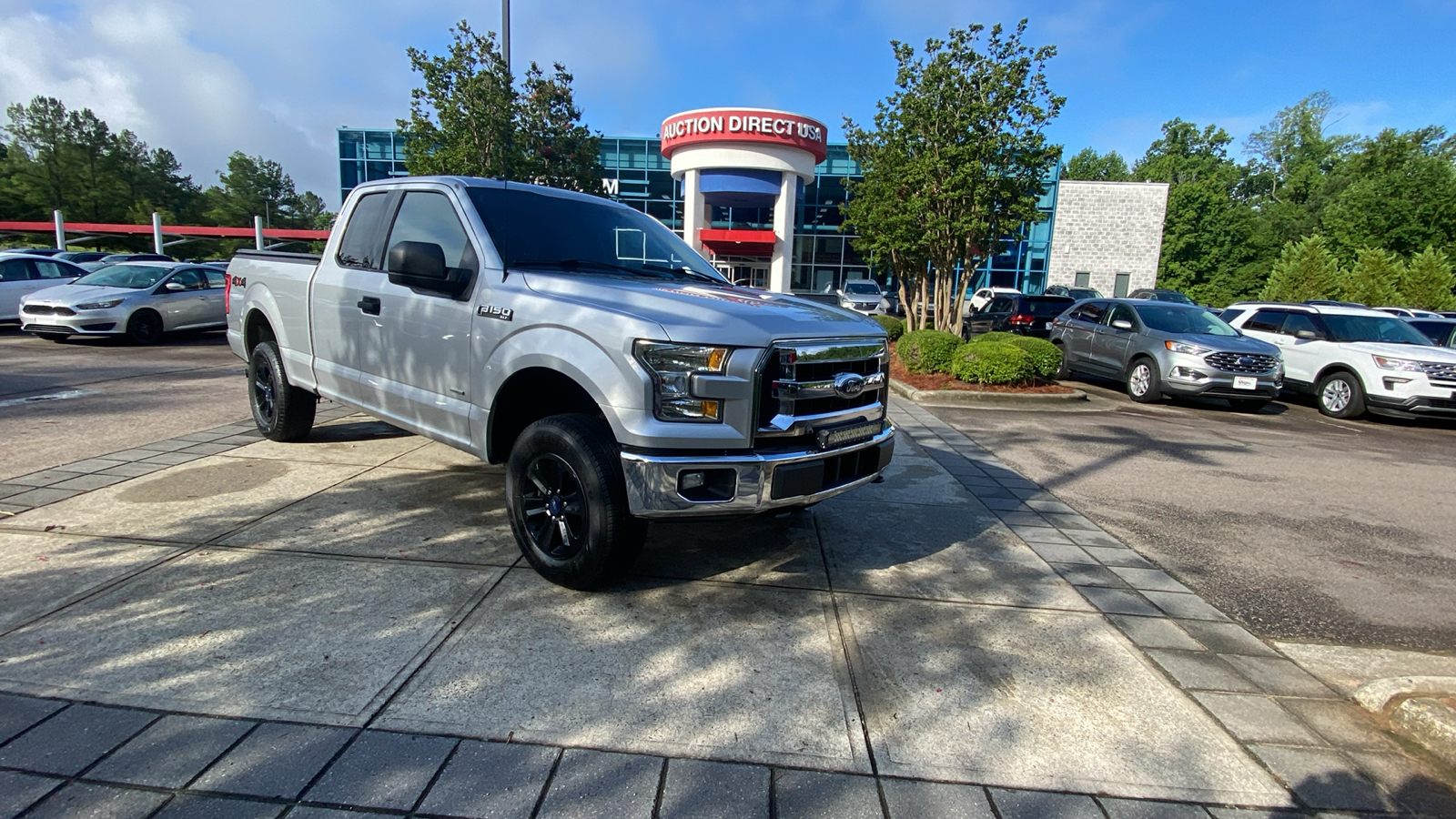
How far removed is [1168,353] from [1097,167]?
8246cm

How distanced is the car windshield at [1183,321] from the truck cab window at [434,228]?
10957 mm

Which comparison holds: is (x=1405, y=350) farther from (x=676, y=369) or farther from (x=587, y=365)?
(x=587, y=365)

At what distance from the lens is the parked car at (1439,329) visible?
11768 millimetres

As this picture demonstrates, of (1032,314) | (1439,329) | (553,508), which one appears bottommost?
(553,508)

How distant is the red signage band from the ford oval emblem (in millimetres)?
30740

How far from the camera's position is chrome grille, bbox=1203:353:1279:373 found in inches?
409

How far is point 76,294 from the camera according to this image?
1266 centimetres

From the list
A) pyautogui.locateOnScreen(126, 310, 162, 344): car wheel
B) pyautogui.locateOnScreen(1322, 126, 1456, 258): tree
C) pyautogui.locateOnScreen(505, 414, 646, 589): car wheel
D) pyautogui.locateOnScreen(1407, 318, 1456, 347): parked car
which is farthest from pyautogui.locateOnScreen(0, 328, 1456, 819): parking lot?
pyautogui.locateOnScreen(1322, 126, 1456, 258): tree

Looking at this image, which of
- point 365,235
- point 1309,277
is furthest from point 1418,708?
point 1309,277

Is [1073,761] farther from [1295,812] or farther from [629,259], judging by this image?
[629,259]

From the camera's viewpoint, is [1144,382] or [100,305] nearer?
[1144,382]

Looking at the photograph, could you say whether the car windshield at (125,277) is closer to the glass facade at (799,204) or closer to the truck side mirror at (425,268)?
the truck side mirror at (425,268)

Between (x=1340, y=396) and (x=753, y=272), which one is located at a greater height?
(x=753, y=272)

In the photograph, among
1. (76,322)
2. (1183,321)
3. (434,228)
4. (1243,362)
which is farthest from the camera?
(76,322)
